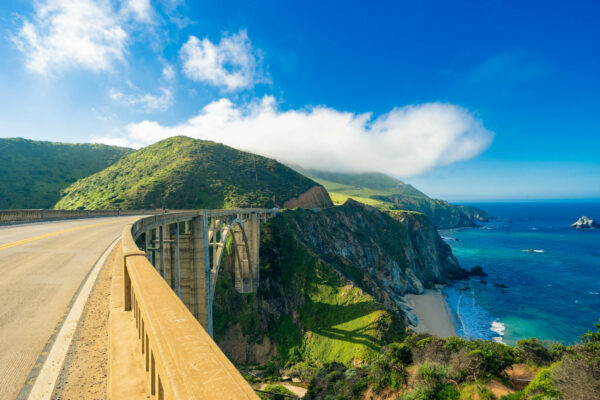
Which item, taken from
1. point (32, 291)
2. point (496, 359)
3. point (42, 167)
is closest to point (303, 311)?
point (496, 359)

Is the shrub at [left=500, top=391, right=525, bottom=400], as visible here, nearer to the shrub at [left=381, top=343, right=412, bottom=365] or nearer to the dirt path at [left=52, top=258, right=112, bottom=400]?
the shrub at [left=381, top=343, right=412, bottom=365]

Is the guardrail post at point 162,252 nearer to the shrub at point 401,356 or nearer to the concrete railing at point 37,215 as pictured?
the concrete railing at point 37,215

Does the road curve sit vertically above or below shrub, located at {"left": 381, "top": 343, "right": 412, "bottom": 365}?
above

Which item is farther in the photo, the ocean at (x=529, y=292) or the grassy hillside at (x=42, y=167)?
the grassy hillside at (x=42, y=167)

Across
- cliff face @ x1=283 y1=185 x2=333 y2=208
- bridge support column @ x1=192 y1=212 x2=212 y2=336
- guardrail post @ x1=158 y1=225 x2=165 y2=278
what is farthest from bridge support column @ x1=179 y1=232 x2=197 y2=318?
cliff face @ x1=283 y1=185 x2=333 y2=208

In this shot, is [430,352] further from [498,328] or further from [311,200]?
[311,200]

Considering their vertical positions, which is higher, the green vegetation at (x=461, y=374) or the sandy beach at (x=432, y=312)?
the green vegetation at (x=461, y=374)

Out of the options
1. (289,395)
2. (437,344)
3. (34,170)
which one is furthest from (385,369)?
(34,170)

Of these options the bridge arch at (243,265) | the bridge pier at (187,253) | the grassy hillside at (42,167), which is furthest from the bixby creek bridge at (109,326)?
the grassy hillside at (42,167)
